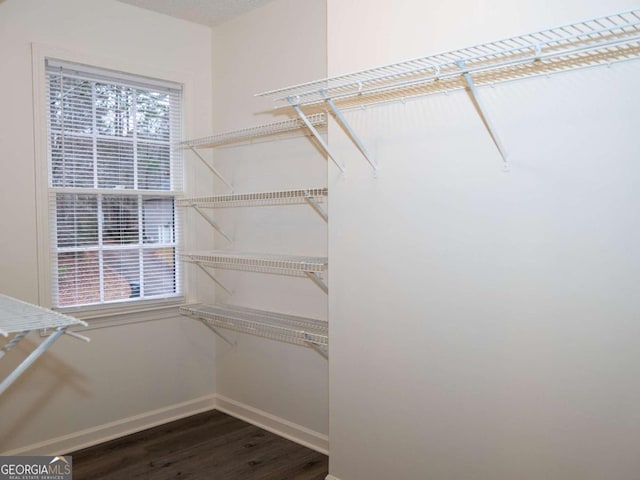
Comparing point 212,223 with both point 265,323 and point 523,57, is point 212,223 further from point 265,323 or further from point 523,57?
point 523,57

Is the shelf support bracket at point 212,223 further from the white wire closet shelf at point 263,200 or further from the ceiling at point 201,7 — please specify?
the ceiling at point 201,7

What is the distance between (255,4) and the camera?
10.2 ft

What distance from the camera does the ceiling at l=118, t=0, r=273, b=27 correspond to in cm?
305

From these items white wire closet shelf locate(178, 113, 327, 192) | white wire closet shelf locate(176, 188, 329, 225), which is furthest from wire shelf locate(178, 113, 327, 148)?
white wire closet shelf locate(176, 188, 329, 225)

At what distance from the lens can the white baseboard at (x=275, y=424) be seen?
292cm

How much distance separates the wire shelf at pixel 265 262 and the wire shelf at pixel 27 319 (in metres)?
1.20

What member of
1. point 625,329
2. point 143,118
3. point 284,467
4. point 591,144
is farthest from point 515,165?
point 143,118

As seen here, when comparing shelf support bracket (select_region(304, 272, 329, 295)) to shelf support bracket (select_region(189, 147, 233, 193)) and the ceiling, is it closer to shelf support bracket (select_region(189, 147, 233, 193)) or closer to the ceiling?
shelf support bracket (select_region(189, 147, 233, 193))

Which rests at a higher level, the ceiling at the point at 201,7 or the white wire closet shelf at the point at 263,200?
the ceiling at the point at 201,7

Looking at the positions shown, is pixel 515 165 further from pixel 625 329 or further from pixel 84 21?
pixel 84 21

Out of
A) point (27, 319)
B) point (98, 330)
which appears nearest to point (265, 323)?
point (98, 330)

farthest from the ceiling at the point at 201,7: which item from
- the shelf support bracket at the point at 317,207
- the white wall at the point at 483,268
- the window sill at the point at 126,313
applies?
the window sill at the point at 126,313

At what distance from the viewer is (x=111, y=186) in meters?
3.09

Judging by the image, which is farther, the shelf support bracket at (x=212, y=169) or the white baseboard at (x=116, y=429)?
the shelf support bracket at (x=212, y=169)
